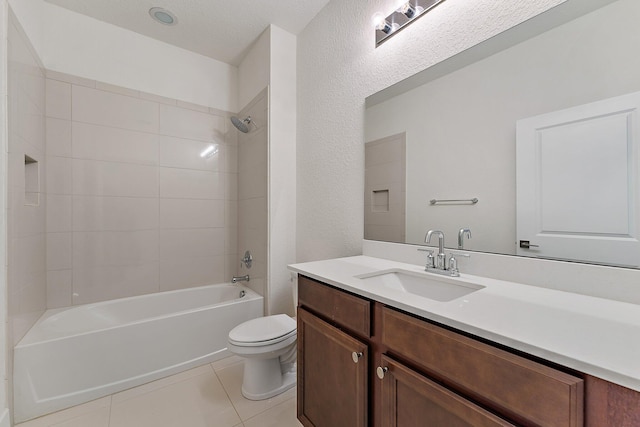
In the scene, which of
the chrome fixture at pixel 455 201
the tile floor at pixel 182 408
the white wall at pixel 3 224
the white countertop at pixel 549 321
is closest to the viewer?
the white countertop at pixel 549 321

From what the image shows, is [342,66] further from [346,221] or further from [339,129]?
[346,221]

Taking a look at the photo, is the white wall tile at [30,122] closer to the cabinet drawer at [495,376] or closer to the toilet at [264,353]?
the toilet at [264,353]

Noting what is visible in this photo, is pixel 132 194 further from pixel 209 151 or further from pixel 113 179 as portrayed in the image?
pixel 209 151

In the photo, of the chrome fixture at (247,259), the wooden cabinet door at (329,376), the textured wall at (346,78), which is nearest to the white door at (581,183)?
the textured wall at (346,78)

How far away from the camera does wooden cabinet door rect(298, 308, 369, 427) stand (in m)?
0.96

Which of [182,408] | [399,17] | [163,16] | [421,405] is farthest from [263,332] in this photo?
[163,16]

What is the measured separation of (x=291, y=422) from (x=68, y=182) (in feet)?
7.75

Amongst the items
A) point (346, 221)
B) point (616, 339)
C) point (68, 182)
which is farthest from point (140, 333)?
point (616, 339)

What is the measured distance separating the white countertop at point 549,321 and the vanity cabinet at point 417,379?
4 centimetres

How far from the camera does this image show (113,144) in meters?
2.24

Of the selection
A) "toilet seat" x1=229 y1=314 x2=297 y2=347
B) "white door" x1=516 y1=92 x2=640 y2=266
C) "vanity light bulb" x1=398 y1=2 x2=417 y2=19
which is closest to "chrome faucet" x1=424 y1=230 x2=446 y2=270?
"white door" x1=516 y1=92 x2=640 y2=266

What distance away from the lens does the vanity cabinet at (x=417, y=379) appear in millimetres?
504

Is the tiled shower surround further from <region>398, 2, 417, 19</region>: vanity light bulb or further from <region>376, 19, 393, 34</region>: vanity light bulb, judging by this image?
<region>398, 2, 417, 19</region>: vanity light bulb

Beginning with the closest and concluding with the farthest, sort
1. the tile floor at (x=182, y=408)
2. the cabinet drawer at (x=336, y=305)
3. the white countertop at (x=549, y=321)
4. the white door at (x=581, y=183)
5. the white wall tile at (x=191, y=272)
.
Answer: the white countertop at (x=549, y=321) < the white door at (x=581, y=183) < the cabinet drawer at (x=336, y=305) < the tile floor at (x=182, y=408) < the white wall tile at (x=191, y=272)
